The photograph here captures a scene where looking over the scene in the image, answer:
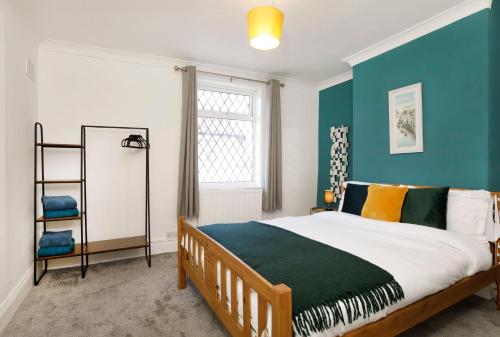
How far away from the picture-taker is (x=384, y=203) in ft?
8.18

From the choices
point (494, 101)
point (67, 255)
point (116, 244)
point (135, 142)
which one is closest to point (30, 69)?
point (135, 142)

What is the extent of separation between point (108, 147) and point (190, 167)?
38.4 inches

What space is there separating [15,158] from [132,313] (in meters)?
1.59

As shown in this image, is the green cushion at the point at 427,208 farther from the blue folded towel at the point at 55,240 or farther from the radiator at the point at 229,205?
the blue folded towel at the point at 55,240

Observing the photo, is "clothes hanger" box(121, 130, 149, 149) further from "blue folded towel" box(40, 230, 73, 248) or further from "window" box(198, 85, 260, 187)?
"blue folded towel" box(40, 230, 73, 248)

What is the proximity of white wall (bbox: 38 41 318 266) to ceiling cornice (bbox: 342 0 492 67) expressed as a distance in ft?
5.72

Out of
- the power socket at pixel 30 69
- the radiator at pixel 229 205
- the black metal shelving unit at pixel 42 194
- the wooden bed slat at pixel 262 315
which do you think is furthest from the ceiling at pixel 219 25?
the wooden bed slat at pixel 262 315

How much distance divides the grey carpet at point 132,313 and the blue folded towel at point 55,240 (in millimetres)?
356

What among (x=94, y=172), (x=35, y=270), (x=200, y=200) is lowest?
(x=35, y=270)

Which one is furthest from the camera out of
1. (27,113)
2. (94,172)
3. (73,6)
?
(94,172)

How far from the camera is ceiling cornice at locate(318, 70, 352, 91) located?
12.7 feet

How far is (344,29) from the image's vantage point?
106 inches

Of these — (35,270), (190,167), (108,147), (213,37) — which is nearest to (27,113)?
(108,147)

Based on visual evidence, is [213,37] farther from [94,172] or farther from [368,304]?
[368,304]
